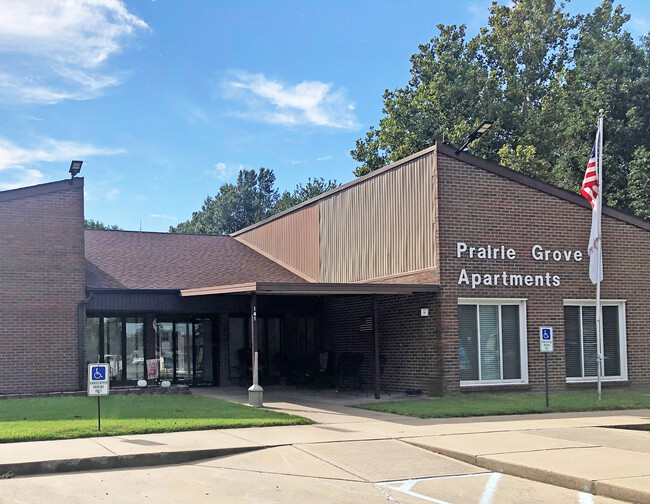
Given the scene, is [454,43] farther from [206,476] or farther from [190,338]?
[206,476]

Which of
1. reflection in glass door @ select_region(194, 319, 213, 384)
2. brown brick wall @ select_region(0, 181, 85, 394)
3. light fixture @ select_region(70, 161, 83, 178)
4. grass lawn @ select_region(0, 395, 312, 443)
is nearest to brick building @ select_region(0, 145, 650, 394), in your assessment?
brown brick wall @ select_region(0, 181, 85, 394)

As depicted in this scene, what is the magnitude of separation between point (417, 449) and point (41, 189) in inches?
500

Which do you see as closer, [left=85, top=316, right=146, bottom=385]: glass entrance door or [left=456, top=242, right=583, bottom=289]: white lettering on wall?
[left=456, top=242, right=583, bottom=289]: white lettering on wall

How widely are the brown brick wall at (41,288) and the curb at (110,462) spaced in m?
9.85

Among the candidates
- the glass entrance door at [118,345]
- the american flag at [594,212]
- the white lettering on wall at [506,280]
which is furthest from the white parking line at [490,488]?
the glass entrance door at [118,345]

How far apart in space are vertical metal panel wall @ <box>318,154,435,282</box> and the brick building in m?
0.05

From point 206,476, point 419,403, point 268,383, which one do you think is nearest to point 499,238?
point 419,403

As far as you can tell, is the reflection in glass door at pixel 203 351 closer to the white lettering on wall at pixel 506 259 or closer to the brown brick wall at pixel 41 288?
the brown brick wall at pixel 41 288

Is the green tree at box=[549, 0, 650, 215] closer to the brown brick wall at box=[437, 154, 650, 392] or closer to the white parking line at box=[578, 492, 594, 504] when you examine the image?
the brown brick wall at box=[437, 154, 650, 392]

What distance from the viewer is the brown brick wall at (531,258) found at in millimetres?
18203

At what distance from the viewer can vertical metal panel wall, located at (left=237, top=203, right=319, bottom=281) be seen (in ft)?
81.3

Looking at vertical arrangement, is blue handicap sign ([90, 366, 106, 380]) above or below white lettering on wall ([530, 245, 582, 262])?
below

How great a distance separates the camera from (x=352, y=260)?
72.7 feet

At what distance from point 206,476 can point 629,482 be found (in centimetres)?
506
